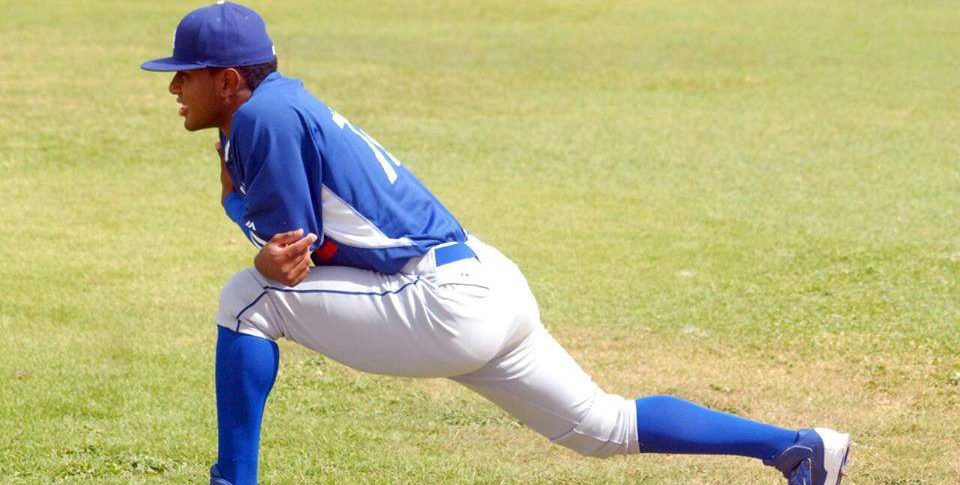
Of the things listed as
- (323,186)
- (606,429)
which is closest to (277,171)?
(323,186)

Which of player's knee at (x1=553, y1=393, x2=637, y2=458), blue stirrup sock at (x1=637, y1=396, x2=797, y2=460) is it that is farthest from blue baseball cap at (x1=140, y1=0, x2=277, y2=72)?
blue stirrup sock at (x1=637, y1=396, x2=797, y2=460)

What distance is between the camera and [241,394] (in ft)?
14.8

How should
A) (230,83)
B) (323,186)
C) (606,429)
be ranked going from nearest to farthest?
(323,186)
(230,83)
(606,429)

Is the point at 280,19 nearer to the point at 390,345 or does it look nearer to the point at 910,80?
the point at 910,80

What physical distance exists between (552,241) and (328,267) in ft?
21.1

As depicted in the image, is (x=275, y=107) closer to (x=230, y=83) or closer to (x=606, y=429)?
(x=230, y=83)

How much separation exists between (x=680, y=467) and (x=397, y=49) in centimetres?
1708

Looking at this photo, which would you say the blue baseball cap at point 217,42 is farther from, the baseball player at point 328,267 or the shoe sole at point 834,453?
the shoe sole at point 834,453

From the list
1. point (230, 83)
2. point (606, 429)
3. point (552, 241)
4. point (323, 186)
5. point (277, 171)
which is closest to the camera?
point (277, 171)

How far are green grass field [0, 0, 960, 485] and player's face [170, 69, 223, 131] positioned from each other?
5.34 ft

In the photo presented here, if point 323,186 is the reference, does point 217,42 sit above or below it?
above

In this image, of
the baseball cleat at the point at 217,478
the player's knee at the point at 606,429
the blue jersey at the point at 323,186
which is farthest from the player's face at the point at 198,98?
the player's knee at the point at 606,429

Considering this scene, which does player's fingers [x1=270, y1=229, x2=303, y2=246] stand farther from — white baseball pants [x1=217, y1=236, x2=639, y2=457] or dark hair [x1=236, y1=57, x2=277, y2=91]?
dark hair [x1=236, y1=57, x2=277, y2=91]

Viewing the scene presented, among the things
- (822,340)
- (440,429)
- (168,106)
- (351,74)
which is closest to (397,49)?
(351,74)
